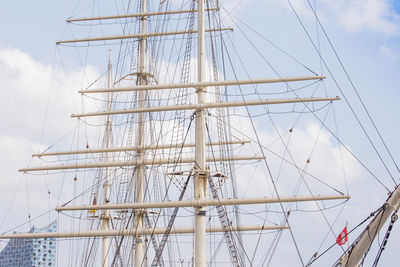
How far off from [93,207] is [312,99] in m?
11.0

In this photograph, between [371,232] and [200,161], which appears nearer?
[371,232]

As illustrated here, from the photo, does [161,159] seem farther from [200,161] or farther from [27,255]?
[27,255]

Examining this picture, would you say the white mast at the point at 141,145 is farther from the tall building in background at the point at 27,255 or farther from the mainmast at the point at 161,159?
the tall building in background at the point at 27,255

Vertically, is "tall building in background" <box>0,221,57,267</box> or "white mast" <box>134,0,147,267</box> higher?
"tall building in background" <box>0,221,57,267</box>

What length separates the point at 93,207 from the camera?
3141 centimetres

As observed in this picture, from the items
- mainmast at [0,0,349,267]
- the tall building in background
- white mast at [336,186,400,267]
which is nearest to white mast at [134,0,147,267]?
mainmast at [0,0,349,267]

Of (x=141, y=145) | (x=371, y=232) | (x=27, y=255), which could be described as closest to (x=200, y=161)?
(x=371, y=232)

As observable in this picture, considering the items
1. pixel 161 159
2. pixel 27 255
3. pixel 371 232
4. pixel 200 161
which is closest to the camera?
pixel 371 232

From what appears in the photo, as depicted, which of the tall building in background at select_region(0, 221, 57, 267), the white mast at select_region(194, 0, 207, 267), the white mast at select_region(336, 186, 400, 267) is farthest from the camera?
the tall building in background at select_region(0, 221, 57, 267)

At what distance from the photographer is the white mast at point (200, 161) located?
80.2 feet

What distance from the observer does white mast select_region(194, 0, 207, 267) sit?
24438 mm

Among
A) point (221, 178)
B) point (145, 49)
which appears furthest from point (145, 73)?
point (221, 178)

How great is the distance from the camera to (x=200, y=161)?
2600cm

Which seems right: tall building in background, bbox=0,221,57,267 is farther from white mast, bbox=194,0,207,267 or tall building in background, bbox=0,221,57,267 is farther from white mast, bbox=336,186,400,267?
white mast, bbox=336,186,400,267
